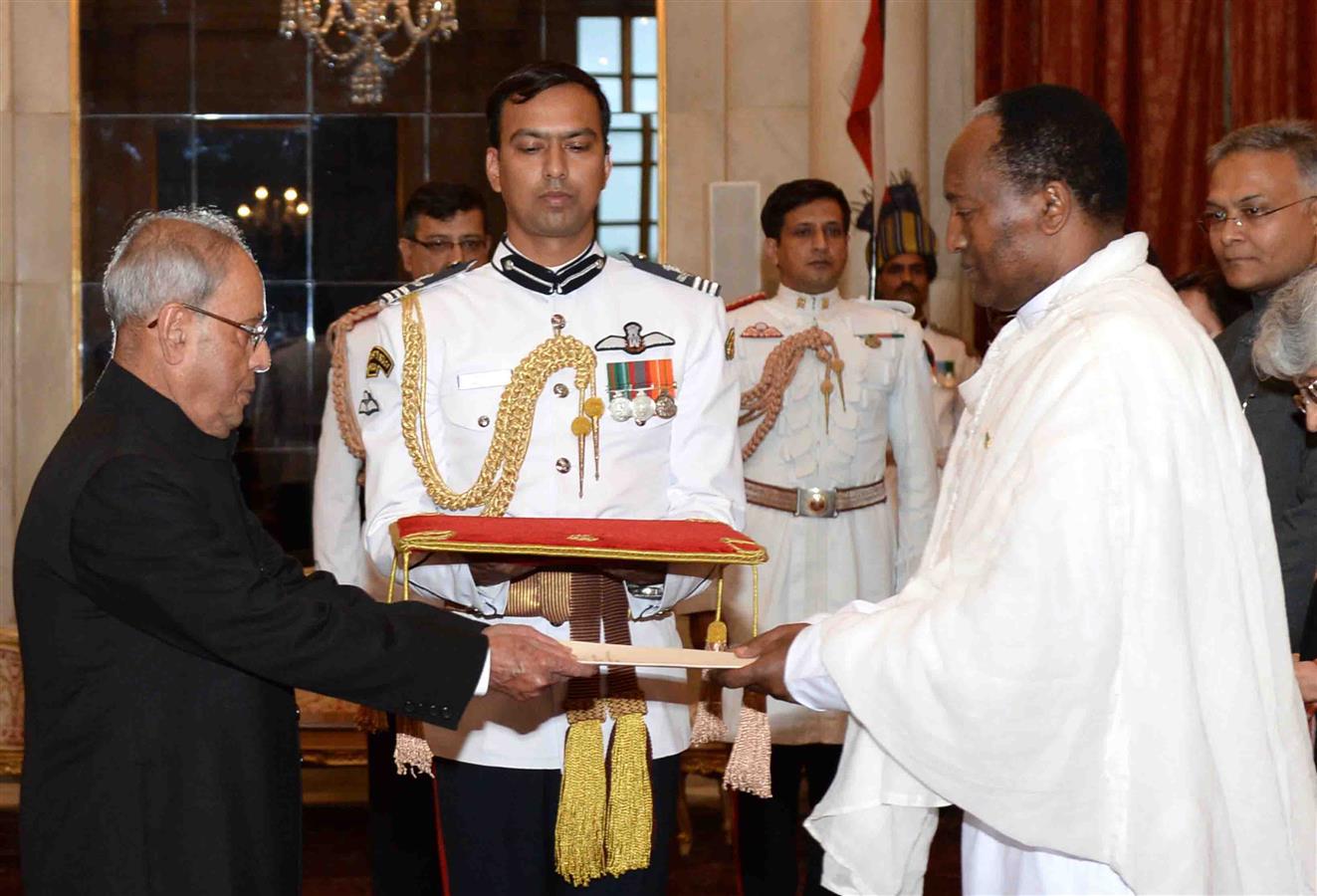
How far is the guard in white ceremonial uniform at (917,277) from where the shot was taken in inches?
224

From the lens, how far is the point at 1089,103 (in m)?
2.29

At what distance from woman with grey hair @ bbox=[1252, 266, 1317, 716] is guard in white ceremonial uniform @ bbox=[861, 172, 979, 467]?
8.72 ft

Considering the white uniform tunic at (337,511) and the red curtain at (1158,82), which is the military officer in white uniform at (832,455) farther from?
the red curtain at (1158,82)

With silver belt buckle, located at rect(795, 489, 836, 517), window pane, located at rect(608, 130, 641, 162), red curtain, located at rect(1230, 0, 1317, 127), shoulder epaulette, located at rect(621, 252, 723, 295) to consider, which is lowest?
silver belt buckle, located at rect(795, 489, 836, 517)

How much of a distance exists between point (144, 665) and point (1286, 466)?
7.45 feet

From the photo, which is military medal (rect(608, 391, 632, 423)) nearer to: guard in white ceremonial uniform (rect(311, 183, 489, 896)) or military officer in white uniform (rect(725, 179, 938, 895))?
guard in white ceremonial uniform (rect(311, 183, 489, 896))

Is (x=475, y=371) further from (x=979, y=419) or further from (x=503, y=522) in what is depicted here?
(x=979, y=419)

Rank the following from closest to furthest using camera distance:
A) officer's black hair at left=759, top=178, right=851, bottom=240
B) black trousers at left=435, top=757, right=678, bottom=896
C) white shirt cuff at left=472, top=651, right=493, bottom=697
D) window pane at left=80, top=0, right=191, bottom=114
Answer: white shirt cuff at left=472, top=651, right=493, bottom=697
black trousers at left=435, top=757, right=678, bottom=896
officer's black hair at left=759, top=178, right=851, bottom=240
window pane at left=80, top=0, right=191, bottom=114

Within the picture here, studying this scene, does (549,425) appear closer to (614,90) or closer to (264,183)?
(614,90)

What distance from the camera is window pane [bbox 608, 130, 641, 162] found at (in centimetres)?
670

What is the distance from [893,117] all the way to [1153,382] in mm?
4533

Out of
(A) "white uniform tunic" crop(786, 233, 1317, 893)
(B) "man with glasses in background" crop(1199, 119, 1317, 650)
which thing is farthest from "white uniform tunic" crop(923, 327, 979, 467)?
A: (A) "white uniform tunic" crop(786, 233, 1317, 893)

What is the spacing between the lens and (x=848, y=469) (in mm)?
4508

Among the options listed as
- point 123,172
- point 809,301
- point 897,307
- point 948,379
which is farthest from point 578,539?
point 123,172
